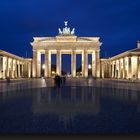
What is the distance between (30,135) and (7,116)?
355 centimetres

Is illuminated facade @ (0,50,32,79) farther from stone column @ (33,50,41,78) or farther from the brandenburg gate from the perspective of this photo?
the brandenburg gate

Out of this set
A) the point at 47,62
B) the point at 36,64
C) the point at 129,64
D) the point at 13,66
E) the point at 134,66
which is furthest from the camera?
the point at 36,64

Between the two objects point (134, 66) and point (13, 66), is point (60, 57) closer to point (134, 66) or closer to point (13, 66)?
point (13, 66)

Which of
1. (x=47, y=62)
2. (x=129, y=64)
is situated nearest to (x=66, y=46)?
→ (x=47, y=62)

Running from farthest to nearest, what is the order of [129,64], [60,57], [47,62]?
[47,62] → [60,57] → [129,64]

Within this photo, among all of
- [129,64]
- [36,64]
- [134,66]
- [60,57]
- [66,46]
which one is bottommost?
[134,66]

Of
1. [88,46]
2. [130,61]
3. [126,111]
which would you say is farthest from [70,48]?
[126,111]

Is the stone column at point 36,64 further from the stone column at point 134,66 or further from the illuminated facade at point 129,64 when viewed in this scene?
the stone column at point 134,66

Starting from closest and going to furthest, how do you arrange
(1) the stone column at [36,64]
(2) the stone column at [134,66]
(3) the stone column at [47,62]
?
(2) the stone column at [134,66] < (3) the stone column at [47,62] < (1) the stone column at [36,64]

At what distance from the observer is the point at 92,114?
11.6 metres

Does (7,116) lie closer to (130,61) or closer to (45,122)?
(45,122)

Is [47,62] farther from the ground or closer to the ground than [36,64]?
farther from the ground

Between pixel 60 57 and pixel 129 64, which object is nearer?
pixel 129 64

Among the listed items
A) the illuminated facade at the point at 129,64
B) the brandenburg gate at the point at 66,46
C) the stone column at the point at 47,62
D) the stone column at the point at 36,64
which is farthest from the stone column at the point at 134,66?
the stone column at the point at 36,64
